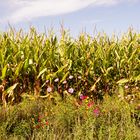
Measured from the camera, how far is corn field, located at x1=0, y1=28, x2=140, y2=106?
7984mm

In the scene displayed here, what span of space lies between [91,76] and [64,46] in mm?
937

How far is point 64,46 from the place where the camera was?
8391mm

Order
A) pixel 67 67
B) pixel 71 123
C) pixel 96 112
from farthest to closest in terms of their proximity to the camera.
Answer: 1. pixel 67 67
2. pixel 71 123
3. pixel 96 112

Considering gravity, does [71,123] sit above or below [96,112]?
below

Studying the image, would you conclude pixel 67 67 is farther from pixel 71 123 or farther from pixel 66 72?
pixel 71 123

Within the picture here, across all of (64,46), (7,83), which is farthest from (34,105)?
(64,46)

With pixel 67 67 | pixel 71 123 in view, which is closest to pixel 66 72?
pixel 67 67

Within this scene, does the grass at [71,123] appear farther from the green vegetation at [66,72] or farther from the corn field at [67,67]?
the corn field at [67,67]

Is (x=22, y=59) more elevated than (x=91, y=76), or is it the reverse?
(x=22, y=59)

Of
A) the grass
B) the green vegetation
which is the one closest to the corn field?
the green vegetation

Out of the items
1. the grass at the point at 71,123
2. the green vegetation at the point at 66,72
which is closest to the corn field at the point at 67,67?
the green vegetation at the point at 66,72

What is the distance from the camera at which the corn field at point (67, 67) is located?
798 cm

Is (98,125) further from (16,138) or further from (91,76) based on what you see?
(91,76)

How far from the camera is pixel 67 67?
834cm
